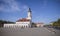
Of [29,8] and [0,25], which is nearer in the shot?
[29,8]

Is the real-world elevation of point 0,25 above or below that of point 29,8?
below

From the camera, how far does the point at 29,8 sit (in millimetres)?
3238

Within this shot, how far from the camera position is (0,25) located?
11.6ft

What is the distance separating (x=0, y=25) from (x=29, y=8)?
1005 mm
